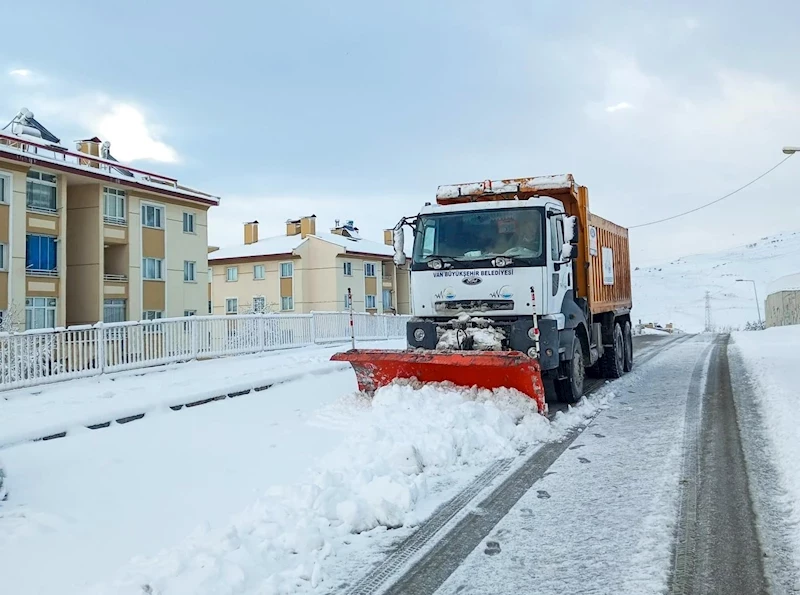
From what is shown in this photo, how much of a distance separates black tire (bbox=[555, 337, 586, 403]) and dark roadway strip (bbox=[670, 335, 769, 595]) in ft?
5.98

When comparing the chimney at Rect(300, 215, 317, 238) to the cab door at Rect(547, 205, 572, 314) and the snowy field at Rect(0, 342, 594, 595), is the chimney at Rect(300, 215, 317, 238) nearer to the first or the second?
the snowy field at Rect(0, 342, 594, 595)

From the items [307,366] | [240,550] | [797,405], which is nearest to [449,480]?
[240,550]

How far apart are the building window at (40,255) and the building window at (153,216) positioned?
4580 mm

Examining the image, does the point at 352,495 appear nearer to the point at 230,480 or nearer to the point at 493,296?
the point at 230,480

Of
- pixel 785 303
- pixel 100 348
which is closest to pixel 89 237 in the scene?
pixel 100 348

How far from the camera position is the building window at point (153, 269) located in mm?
28898

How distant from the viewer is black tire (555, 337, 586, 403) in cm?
927

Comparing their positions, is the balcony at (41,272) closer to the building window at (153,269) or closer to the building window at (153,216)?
the building window at (153,269)

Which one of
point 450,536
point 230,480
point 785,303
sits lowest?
point 450,536

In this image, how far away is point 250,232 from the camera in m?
48.5

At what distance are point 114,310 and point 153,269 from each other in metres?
2.75

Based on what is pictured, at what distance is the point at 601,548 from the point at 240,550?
2.31 m

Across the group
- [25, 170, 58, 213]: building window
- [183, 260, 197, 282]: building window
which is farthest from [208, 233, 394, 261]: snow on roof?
[25, 170, 58, 213]: building window

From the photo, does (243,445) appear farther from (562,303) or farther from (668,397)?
(668,397)
